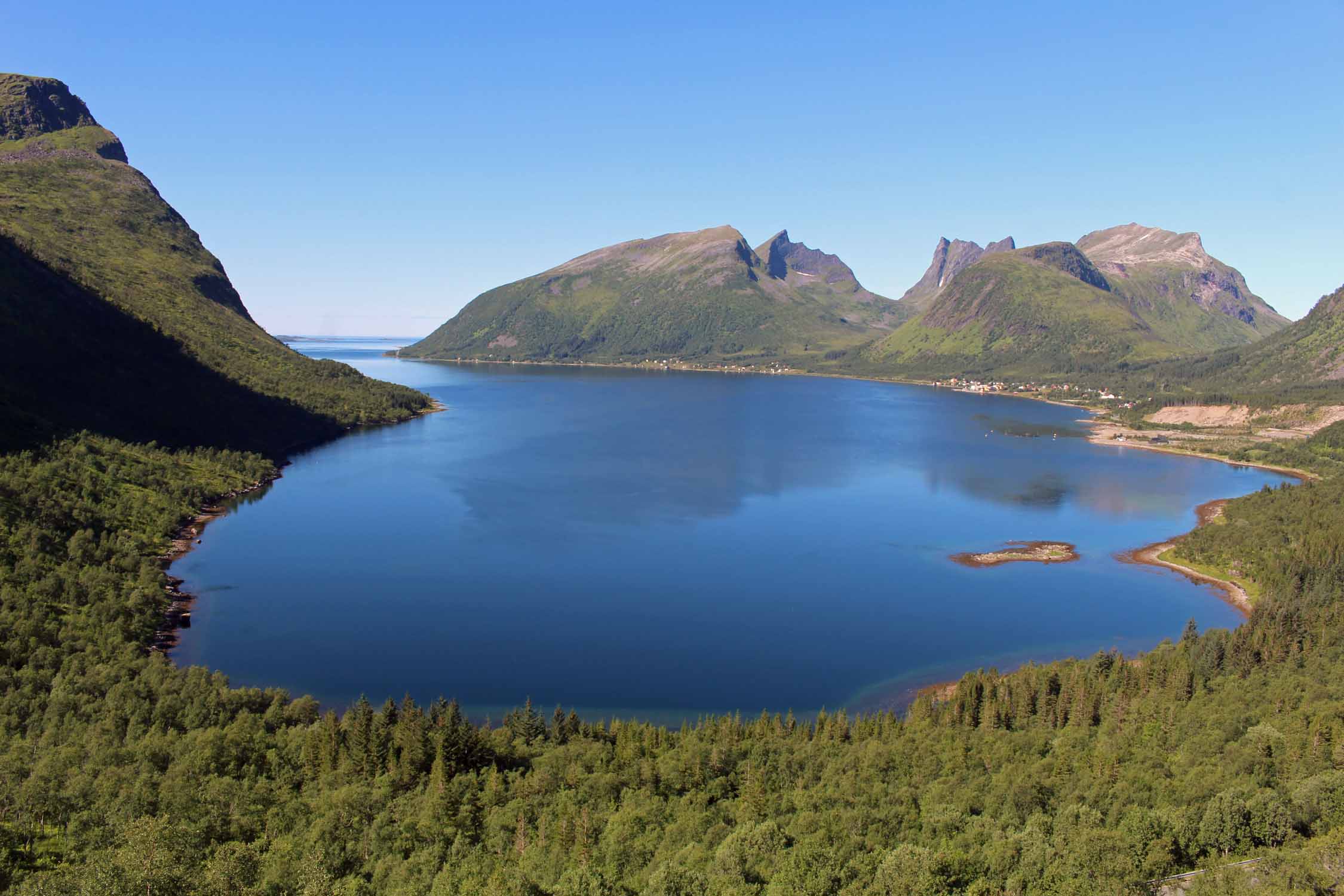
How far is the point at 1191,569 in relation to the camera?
82.3m

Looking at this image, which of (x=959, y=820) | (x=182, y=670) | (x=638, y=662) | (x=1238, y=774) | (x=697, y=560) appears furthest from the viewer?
(x=697, y=560)

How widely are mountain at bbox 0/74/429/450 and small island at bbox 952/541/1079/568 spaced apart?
93.0 m

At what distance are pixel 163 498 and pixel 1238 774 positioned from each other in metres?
93.9

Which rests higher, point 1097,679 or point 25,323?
point 25,323

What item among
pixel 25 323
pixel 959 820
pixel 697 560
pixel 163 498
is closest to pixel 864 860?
pixel 959 820

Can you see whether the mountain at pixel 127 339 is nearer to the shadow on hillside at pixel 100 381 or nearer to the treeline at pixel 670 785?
the shadow on hillside at pixel 100 381

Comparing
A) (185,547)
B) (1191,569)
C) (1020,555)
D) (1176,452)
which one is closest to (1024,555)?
(1020,555)

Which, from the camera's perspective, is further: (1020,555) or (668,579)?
(1020,555)

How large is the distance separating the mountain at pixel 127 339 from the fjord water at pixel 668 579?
702 inches

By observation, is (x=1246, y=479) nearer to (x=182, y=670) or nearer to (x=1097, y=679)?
(x=1097, y=679)

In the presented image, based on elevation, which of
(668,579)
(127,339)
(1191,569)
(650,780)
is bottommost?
(650,780)

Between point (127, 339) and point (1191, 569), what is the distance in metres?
140

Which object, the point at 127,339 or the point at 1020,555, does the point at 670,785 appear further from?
the point at 127,339

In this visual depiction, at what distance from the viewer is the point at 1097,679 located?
50.3 metres
